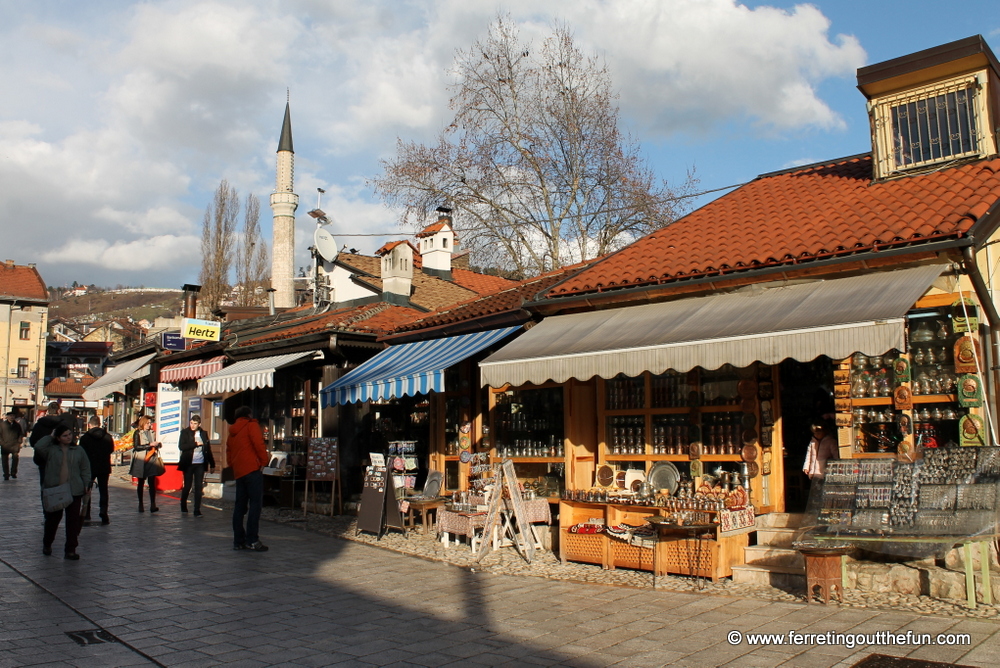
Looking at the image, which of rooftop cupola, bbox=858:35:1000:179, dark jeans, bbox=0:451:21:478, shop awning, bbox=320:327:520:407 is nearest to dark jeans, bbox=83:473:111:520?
shop awning, bbox=320:327:520:407

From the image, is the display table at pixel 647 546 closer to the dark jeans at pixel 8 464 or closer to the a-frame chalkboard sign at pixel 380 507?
the a-frame chalkboard sign at pixel 380 507

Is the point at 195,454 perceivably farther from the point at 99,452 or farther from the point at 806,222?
the point at 806,222

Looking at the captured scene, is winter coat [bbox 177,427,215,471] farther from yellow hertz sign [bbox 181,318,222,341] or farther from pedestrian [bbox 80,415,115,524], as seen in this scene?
yellow hertz sign [bbox 181,318,222,341]

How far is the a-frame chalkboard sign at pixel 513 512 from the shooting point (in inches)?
348

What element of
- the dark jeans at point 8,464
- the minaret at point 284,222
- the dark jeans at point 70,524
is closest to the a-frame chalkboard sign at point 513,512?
the dark jeans at point 70,524

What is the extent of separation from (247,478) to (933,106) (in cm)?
955

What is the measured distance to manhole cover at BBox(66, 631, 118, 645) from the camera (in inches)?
221

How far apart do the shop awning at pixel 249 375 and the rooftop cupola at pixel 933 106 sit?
9.27 metres

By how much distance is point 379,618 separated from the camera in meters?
6.39

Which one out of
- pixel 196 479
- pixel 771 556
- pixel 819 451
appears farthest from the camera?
pixel 196 479

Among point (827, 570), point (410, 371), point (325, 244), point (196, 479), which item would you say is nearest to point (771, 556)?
point (827, 570)

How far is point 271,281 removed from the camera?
47.2 metres

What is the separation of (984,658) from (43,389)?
63.9 meters

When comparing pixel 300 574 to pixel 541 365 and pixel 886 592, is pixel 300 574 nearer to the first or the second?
pixel 541 365
